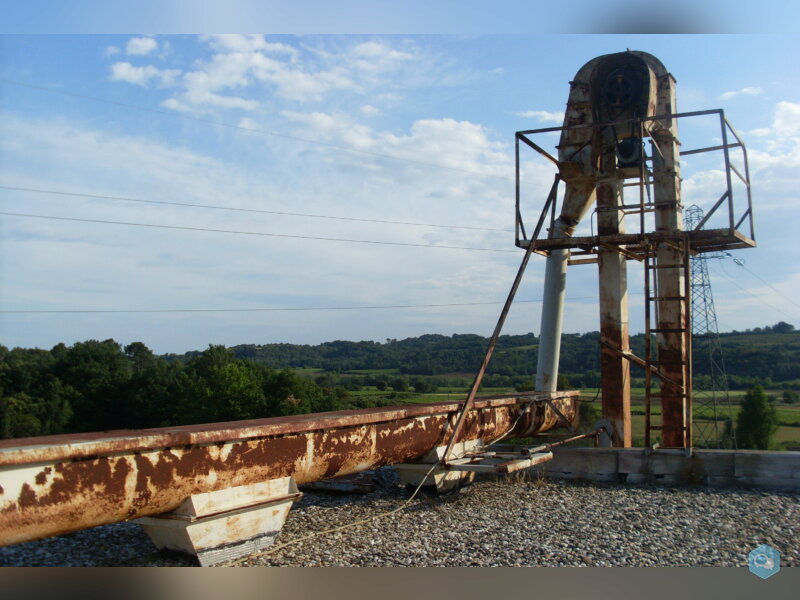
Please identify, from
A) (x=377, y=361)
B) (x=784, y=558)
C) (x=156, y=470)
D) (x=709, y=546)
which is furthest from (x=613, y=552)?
(x=377, y=361)

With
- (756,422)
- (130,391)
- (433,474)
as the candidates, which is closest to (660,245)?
(433,474)

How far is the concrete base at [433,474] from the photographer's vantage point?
9.51 m

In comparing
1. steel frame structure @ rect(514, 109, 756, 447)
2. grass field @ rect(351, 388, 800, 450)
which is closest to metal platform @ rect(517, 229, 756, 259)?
steel frame structure @ rect(514, 109, 756, 447)

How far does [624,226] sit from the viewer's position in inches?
508

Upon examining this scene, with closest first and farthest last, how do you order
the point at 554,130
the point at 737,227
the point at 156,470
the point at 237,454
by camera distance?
1. the point at 156,470
2. the point at 237,454
3. the point at 737,227
4. the point at 554,130

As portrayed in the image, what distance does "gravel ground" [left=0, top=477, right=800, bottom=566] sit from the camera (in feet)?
21.6

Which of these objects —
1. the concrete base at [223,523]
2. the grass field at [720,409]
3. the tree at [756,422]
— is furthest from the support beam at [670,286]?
the tree at [756,422]

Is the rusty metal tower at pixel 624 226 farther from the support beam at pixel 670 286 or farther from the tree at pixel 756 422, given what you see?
the tree at pixel 756 422

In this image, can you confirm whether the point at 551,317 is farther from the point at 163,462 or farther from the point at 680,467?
the point at 163,462

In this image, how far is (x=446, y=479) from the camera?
32.0 feet

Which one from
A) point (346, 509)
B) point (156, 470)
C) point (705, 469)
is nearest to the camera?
point (156, 470)

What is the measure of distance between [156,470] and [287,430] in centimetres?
149

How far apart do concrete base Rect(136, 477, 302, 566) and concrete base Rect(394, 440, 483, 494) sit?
2.83m

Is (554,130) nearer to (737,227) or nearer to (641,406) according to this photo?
(737,227)
